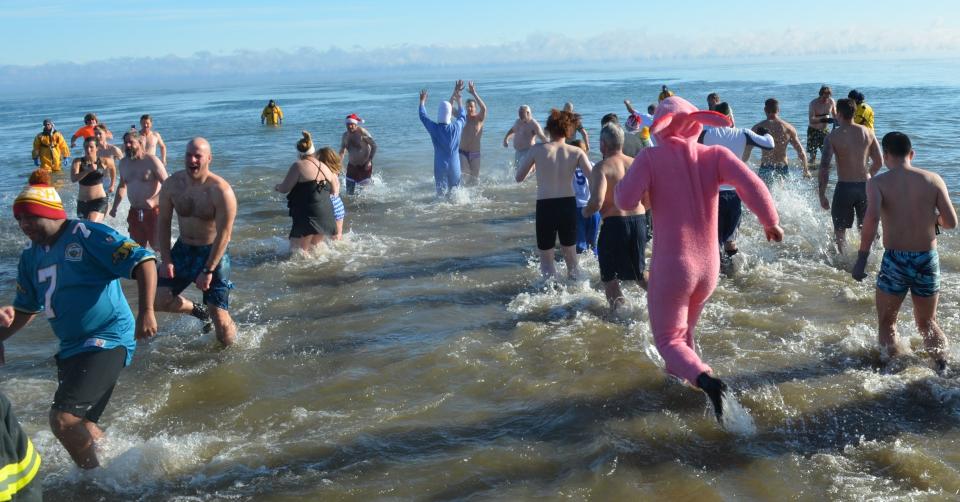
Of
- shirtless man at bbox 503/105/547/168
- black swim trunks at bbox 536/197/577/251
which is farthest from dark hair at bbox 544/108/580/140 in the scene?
shirtless man at bbox 503/105/547/168

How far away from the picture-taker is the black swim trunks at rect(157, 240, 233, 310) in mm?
6059

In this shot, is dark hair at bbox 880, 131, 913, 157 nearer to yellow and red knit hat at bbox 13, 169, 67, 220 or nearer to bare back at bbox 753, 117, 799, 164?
yellow and red knit hat at bbox 13, 169, 67, 220

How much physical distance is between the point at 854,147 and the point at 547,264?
3.08 metres

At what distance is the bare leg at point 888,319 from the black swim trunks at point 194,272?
4.55m

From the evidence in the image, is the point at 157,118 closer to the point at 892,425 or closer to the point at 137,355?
the point at 137,355

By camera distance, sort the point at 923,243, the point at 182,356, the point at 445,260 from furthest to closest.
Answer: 1. the point at 445,260
2. the point at 182,356
3. the point at 923,243

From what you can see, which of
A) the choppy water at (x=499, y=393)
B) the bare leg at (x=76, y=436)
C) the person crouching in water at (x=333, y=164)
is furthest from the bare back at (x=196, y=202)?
the person crouching in water at (x=333, y=164)

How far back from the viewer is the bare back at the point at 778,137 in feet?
33.6

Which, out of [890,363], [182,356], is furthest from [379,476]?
[890,363]

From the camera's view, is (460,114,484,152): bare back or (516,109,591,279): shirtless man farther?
(460,114,484,152): bare back

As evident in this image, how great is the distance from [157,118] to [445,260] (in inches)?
1324

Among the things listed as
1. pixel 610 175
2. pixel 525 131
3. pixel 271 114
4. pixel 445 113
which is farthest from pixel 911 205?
pixel 271 114

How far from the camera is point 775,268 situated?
8.12m

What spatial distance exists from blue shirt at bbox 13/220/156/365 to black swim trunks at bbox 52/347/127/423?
0.04 m
